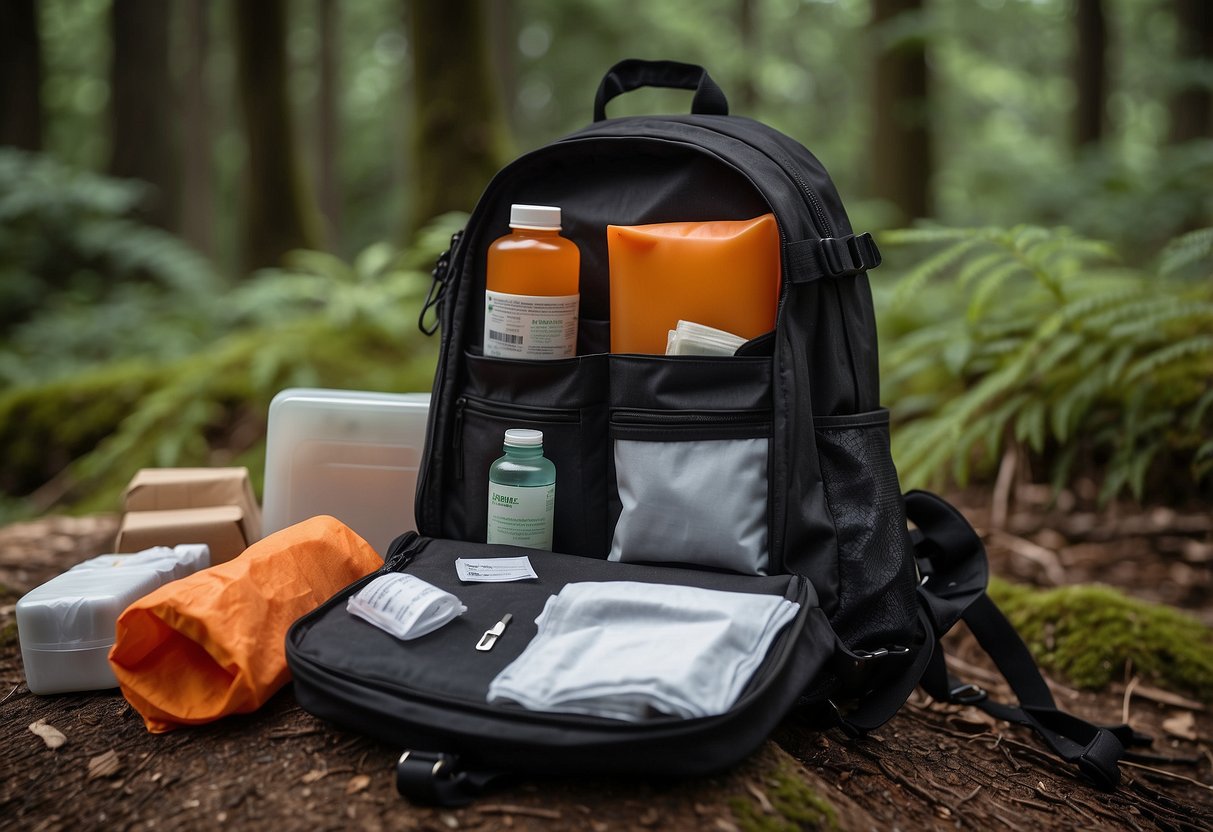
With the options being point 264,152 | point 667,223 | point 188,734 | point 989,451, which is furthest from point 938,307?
point 264,152

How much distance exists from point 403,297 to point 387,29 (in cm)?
1256

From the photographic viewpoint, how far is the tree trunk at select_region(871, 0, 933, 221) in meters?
6.05

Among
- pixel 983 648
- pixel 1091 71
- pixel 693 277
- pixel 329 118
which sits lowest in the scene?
pixel 983 648

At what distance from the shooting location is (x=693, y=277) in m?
1.85

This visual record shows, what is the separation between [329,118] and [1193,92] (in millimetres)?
11258

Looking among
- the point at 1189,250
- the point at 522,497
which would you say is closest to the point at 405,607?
the point at 522,497

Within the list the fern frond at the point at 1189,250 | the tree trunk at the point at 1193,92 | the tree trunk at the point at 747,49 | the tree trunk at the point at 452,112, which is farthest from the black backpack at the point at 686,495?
the tree trunk at the point at 747,49

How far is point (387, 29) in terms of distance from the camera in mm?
14961

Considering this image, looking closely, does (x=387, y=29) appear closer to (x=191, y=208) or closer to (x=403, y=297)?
(x=191, y=208)

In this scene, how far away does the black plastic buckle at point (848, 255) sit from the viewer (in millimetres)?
1756

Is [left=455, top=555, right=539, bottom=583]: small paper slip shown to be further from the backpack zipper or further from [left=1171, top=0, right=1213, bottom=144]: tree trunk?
[left=1171, top=0, right=1213, bottom=144]: tree trunk

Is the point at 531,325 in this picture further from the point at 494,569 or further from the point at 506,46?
the point at 506,46

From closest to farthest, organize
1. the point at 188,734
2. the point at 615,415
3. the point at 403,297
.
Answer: the point at 188,734 < the point at 615,415 < the point at 403,297

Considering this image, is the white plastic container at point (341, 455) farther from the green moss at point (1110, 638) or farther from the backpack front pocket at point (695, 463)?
the green moss at point (1110, 638)
